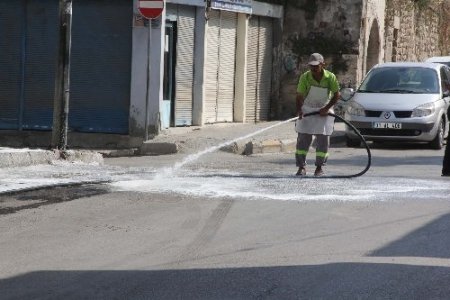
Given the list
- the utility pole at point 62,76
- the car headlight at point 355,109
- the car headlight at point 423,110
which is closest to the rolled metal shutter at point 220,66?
the car headlight at point 355,109

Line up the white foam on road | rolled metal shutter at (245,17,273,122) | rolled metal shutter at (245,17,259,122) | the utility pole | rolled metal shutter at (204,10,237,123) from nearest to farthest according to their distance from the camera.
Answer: the white foam on road → the utility pole → rolled metal shutter at (204,10,237,123) → rolled metal shutter at (245,17,259,122) → rolled metal shutter at (245,17,273,122)

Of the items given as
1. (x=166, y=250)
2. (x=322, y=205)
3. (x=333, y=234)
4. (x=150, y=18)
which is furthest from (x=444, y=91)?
(x=166, y=250)

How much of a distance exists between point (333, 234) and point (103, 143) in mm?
11434

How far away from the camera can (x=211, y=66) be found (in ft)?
72.9

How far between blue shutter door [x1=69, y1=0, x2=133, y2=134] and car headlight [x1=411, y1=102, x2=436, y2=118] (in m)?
5.56

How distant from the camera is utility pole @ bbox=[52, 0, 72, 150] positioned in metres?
15.8

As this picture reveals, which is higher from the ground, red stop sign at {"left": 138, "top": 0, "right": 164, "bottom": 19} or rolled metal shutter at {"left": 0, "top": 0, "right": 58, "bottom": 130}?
red stop sign at {"left": 138, "top": 0, "right": 164, "bottom": 19}

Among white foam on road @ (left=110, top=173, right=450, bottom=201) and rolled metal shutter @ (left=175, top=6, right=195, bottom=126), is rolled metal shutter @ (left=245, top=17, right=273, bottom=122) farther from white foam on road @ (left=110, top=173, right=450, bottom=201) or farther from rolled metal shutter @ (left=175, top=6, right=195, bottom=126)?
white foam on road @ (left=110, top=173, right=450, bottom=201)

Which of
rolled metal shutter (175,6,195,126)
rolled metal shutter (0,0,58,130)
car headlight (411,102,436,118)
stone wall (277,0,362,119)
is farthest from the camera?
stone wall (277,0,362,119)

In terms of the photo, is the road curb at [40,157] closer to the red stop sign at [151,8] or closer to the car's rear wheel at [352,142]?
the red stop sign at [151,8]

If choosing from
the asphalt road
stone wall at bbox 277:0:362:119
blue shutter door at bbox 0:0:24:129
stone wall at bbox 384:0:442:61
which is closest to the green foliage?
stone wall at bbox 384:0:442:61

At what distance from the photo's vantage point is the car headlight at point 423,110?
19.7 m

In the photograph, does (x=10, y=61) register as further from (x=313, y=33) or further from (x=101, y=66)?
(x=313, y=33)

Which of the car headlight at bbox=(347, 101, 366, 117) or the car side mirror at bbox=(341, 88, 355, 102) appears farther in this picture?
the car headlight at bbox=(347, 101, 366, 117)
